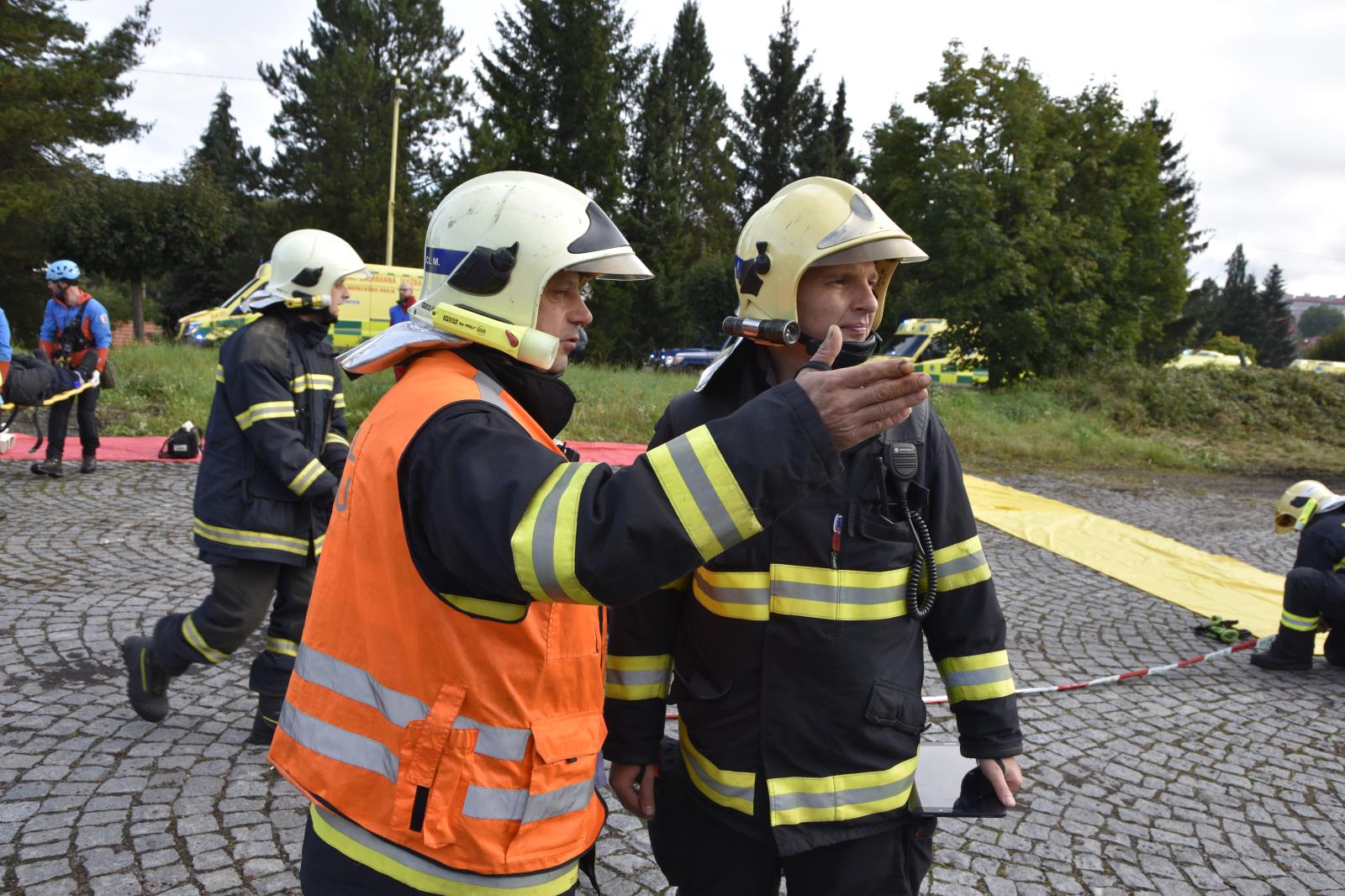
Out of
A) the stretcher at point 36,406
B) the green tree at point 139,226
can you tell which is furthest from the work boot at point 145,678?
the green tree at point 139,226

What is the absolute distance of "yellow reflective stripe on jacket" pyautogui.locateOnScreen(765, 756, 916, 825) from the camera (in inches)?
73.0

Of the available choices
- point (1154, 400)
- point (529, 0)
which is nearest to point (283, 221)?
point (529, 0)

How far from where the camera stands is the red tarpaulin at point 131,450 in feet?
32.7

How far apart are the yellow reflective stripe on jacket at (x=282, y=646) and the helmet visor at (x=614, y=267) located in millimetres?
2740

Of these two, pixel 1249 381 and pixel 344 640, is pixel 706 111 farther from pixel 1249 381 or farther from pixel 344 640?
pixel 344 640

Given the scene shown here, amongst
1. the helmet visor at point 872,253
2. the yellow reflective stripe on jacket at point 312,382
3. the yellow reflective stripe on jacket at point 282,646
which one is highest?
the helmet visor at point 872,253

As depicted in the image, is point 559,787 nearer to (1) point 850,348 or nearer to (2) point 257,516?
(1) point 850,348

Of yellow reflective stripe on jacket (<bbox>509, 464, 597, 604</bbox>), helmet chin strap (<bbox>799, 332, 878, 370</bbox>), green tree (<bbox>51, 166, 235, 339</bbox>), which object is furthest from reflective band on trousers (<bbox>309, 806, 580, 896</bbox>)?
green tree (<bbox>51, 166, 235, 339</bbox>)

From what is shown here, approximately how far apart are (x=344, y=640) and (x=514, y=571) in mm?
452

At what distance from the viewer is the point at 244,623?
12.4ft

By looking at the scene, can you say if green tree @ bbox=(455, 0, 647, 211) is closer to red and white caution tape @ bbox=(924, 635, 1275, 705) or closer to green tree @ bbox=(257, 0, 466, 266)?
green tree @ bbox=(257, 0, 466, 266)

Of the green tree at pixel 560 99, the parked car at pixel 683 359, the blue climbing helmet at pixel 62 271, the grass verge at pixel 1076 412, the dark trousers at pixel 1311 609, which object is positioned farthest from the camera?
the green tree at pixel 560 99

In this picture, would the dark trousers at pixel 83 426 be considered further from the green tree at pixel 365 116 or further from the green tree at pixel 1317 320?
the green tree at pixel 1317 320

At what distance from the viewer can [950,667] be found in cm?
205
